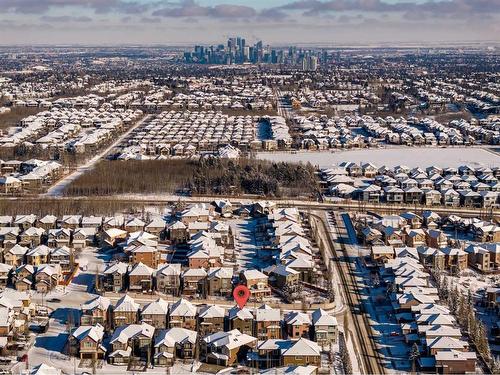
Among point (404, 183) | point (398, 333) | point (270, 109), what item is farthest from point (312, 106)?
point (398, 333)

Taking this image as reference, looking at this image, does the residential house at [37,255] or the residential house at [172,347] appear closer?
the residential house at [172,347]

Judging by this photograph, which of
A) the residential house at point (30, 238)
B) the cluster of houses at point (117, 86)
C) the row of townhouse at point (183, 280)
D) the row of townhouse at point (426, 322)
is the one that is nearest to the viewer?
the row of townhouse at point (426, 322)

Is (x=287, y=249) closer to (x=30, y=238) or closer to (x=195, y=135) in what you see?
(x=30, y=238)

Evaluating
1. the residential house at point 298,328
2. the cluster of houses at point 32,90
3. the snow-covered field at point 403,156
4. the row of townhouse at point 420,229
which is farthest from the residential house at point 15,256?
the cluster of houses at point 32,90

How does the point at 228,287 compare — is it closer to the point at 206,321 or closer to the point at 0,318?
the point at 206,321

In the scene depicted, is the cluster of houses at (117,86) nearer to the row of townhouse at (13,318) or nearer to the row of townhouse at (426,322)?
the row of townhouse at (13,318)

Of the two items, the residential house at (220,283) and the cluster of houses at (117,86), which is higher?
the cluster of houses at (117,86)
